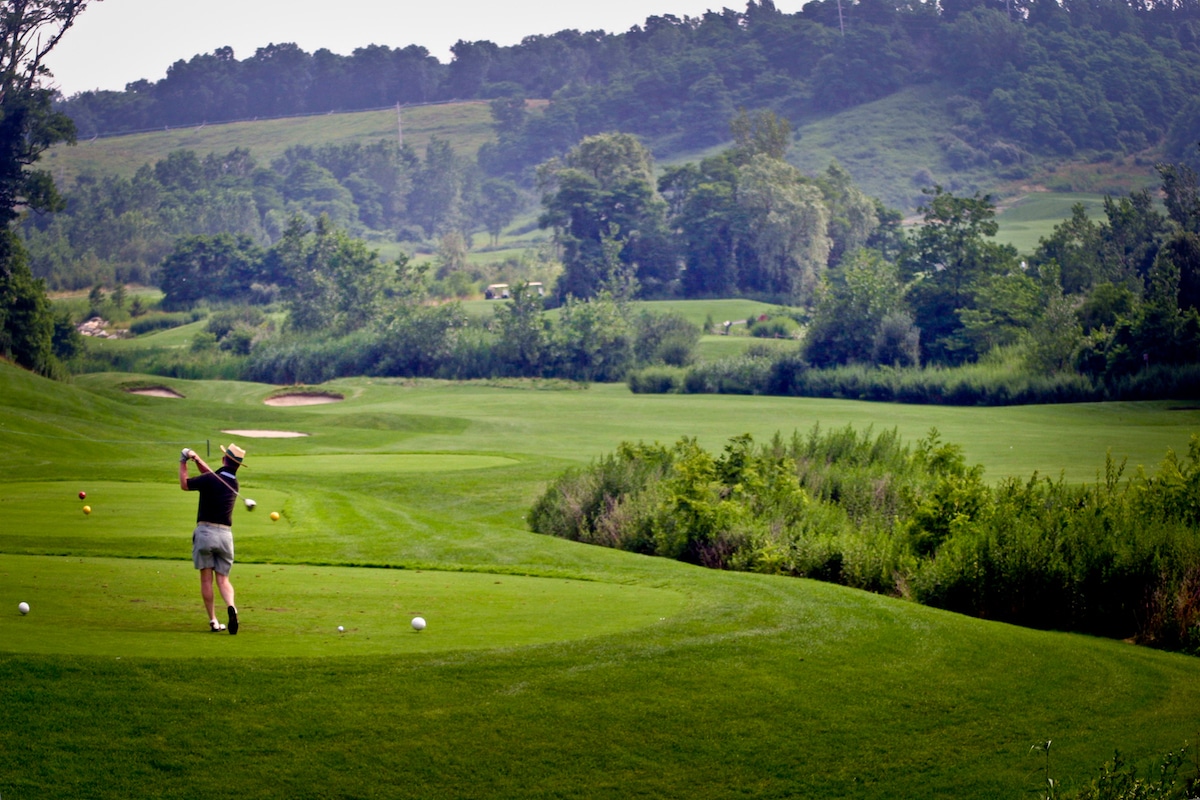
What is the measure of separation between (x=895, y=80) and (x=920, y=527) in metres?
164

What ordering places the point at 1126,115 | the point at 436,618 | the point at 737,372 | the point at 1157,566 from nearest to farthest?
the point at 436,618
the point at 1157,566
the point at 737,372
the point at 1126,115

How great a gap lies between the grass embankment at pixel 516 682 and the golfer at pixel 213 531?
1.29 feet

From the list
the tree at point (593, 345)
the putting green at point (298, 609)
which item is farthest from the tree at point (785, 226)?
the putting green at point (298, 609)

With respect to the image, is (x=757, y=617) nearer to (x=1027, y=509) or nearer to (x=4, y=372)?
Result: (x=1027, y=509)

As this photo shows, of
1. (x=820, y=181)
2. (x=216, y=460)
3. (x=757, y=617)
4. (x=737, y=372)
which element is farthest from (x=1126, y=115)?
→ (x=757, y=617)

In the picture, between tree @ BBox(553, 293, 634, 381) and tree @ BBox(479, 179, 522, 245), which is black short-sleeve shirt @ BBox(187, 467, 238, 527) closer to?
tree @ BBox(553, 293, 634, 381)

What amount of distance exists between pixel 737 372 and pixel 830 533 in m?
44.6

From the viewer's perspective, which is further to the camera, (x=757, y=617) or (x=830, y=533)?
(x=830, y=533)

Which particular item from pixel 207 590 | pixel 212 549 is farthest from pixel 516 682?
pixel 212 549

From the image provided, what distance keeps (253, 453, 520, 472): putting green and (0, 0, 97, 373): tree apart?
830 inches

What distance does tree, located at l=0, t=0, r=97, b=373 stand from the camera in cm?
4709

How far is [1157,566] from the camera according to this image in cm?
1488

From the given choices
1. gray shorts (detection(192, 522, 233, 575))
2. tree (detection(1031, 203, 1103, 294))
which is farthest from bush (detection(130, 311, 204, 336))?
gray shorts (detection(192, 522, 233, 575))

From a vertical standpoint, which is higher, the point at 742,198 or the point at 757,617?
the point at 742,198
